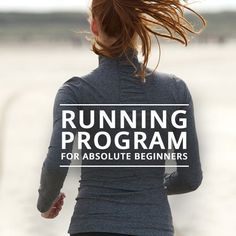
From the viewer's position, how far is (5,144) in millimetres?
11305

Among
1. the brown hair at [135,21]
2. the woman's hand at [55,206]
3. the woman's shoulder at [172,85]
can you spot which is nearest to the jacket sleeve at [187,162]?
Result: the woman's shoulder at [172,85]

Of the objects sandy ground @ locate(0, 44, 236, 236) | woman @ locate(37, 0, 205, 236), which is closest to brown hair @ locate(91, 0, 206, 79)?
woman @ locate(37, 0, 205, 236)

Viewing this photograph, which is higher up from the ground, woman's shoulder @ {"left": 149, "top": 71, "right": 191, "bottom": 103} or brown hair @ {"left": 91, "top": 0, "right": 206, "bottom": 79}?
brown hair @ {"left": 91, "top": 0, "right": 206, "bottom": 79}

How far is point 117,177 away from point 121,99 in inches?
7.8

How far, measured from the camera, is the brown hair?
259 centimetres

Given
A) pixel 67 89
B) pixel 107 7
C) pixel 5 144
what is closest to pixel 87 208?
pixel 67 89

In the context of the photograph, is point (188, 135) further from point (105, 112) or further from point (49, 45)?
point (49, 45)

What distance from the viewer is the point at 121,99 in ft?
8.68

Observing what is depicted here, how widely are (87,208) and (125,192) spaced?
10 cm

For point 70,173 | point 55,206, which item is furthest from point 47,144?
point 55,206

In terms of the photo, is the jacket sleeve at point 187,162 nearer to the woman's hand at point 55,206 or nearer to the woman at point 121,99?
the woman at point 121,99

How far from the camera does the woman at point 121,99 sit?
261 cm

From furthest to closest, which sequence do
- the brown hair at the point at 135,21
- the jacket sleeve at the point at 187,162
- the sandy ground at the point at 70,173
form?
the sandy ground at the point at 70,173, the jacket sleeve at the point at 187,162, the brown hair at the point at 135,21

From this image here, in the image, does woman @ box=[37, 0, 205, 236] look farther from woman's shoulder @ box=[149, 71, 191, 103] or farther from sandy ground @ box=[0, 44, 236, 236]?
sandy ground @ box=[0, 44, 236, 236]
